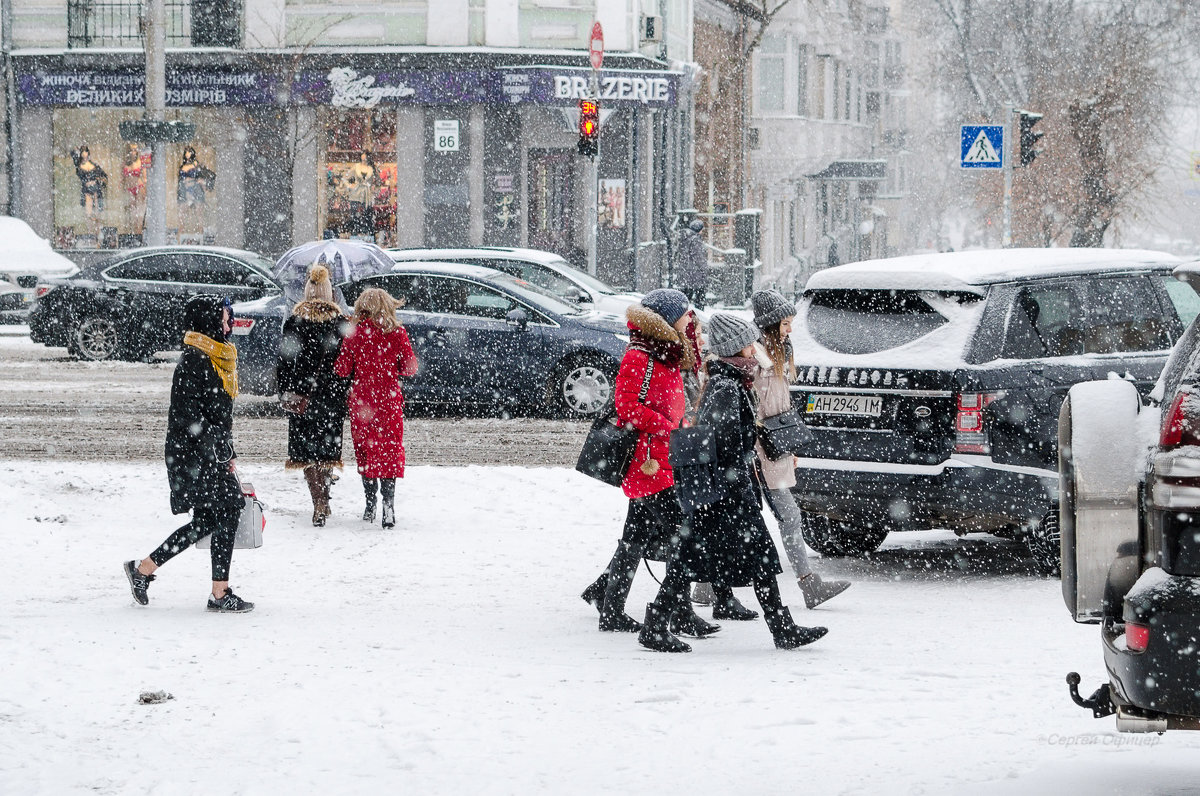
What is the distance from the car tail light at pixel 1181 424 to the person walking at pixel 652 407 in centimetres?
351

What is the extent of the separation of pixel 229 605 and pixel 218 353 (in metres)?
1.26

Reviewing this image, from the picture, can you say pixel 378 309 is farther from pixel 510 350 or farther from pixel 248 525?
pixel 510 350

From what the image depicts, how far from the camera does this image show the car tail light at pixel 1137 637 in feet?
15.0

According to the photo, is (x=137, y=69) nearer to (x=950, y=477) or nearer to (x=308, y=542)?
(x=308, y=542)

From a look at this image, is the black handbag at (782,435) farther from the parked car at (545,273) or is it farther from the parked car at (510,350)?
the parked car at (545,273)

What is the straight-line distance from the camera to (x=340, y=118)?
34.4 metres

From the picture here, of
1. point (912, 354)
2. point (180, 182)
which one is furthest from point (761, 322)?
point (180, 182)

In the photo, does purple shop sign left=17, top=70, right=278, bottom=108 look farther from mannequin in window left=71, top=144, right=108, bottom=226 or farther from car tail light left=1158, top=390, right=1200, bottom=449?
car tail light left=1158, top=390, right=1200, bottom=449

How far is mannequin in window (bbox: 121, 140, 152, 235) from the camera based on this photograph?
115 feet

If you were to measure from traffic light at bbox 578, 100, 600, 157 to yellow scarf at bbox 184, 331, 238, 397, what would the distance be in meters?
16.9

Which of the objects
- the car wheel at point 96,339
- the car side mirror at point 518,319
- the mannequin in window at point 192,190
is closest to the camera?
the car side mirror at point 518,319

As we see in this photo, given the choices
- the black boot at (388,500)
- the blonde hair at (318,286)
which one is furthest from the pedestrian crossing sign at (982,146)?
Result: the black boot at (388,500)

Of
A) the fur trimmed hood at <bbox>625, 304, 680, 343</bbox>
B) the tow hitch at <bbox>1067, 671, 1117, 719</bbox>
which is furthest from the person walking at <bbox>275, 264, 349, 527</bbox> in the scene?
the tow hitch at <bbox>1067, 671, 1117, 719</bbox>

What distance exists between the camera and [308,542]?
11133 millimetres
